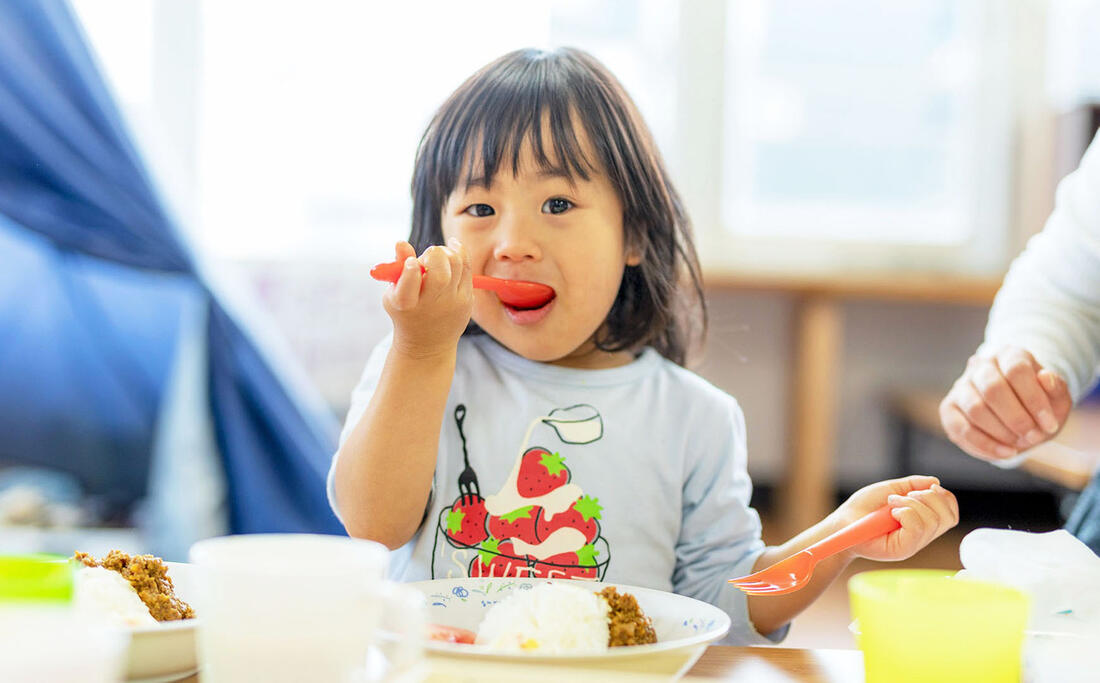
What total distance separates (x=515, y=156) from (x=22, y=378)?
1.72 meters

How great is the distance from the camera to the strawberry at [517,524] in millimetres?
868

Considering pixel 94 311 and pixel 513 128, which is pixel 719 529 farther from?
pixel 94 311

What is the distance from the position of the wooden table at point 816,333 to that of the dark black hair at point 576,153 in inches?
67.0

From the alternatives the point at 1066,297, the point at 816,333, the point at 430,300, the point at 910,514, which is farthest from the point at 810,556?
the point at 816,333

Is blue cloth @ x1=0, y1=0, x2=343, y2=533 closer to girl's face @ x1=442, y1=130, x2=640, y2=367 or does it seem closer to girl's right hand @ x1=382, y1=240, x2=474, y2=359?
girl's face @ x1=442, y1=130, x2=640, y2=367

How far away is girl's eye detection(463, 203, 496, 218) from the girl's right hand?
17 centimetres

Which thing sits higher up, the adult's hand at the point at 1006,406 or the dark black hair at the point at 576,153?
the dark black hair at the point at 576,153

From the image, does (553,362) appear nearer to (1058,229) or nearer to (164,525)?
(1058,229)

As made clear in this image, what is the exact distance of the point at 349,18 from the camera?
2.82 metres

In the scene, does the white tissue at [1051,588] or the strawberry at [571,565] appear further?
the strawberry at [571,565]

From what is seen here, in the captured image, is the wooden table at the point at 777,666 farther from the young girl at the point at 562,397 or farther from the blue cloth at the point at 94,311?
the blue cloth at the point at 94,311

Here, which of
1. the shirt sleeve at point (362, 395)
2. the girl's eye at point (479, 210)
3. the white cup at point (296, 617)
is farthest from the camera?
the girl's eye at point (479, 210)

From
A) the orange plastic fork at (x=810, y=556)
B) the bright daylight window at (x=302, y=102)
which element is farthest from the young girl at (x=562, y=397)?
the bright daylight window at (x=302, y=102)

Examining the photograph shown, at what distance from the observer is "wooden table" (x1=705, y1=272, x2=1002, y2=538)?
8.77 feet
